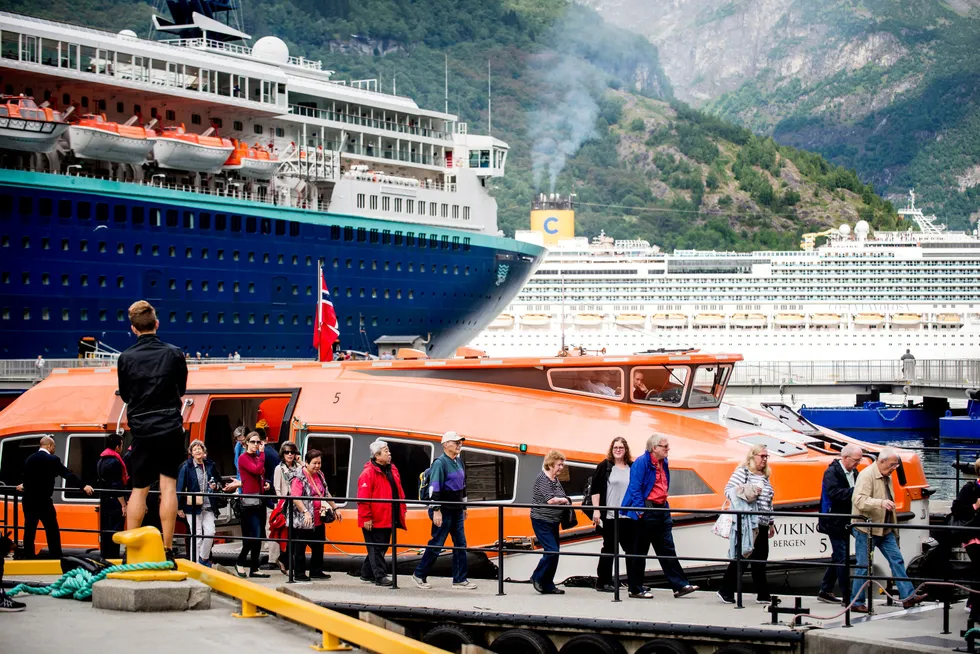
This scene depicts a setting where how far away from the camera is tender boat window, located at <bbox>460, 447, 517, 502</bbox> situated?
12727 millimetres

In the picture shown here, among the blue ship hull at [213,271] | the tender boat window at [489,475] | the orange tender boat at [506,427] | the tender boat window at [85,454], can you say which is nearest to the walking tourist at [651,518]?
the orange tender boat at [506,427]

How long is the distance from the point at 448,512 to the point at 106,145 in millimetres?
32315

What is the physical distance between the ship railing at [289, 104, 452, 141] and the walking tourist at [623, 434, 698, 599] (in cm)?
3971

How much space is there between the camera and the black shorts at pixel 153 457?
8.92 m

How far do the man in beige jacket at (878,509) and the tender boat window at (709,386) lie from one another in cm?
277

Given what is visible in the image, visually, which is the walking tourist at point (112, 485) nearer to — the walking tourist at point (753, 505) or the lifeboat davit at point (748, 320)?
the walking tourist at point (753, 505)

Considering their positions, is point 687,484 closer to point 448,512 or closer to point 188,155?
point 448,512

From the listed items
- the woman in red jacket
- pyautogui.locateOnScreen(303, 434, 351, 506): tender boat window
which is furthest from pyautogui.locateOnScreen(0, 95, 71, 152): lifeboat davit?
the woman in red jacket

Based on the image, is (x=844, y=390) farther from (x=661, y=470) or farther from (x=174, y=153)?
(x=661, y=470)

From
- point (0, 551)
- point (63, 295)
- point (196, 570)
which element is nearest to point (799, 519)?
point (196, 570)

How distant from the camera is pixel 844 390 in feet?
185

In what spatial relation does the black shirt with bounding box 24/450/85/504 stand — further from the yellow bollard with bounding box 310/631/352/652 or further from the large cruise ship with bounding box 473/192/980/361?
the large cruise ship with bounding box 473/192/980/361

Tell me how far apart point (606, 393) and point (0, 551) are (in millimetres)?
6269

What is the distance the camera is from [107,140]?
135 ft
